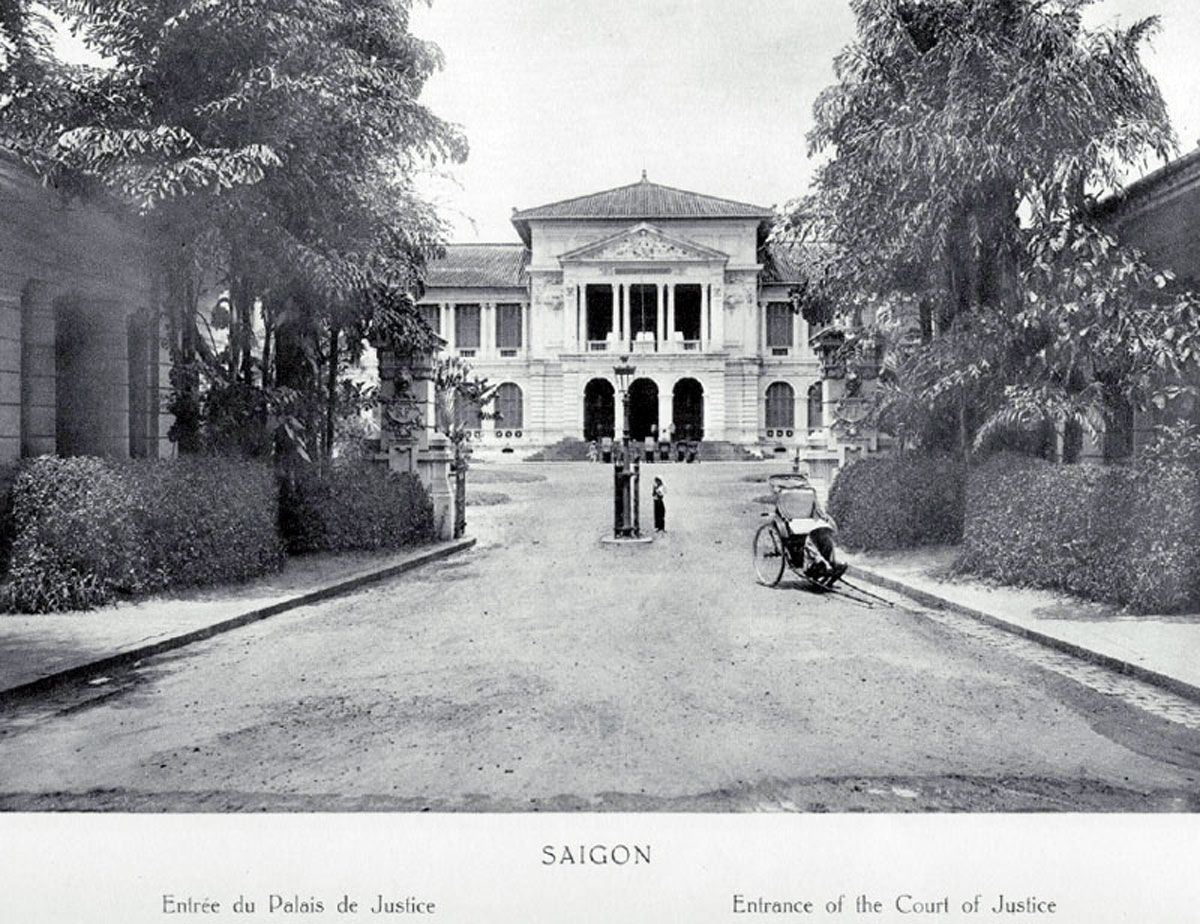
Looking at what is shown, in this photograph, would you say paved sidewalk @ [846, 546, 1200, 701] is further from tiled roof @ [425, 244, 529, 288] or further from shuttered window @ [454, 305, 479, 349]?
tiled roof @ [425, 244, 529, 288]

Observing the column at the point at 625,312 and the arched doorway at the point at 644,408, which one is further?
the arched doorway at the point at 644,408

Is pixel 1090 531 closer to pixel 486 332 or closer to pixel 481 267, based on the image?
pixel 486 332

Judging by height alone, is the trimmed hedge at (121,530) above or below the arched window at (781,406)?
below

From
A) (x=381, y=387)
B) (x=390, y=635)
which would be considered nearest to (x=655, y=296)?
(x=381, y=387)

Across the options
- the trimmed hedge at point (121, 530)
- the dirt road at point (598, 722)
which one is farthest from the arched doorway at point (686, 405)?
the dirt road at point (598, 722)

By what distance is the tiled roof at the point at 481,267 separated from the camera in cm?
4397

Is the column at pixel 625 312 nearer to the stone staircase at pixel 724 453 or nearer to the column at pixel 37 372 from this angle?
the stone staircase at pixel 724 453

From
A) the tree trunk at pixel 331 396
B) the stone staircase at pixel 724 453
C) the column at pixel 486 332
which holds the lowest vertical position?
the stone staircase at pixel 724 453

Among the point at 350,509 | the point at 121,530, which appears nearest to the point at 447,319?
the point at 350,509

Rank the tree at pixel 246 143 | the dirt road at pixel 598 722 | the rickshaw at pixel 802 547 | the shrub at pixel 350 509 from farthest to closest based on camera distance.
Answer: the shrub at pixel 350 509 → the rickshaw at pixel 802 547 → the tree at pixel 246 143 → the dirt road at pixel 598 722

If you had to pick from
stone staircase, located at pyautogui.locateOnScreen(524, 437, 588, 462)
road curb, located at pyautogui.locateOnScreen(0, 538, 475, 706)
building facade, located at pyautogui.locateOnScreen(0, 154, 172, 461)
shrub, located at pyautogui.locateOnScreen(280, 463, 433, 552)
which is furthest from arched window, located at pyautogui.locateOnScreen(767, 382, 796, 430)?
building facade, located at pyautogui.locateOnScreen(0, 154, 172, 461)

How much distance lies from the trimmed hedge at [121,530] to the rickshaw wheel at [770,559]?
539cm

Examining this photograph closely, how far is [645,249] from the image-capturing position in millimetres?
43781

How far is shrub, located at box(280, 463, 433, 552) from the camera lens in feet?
40.0
